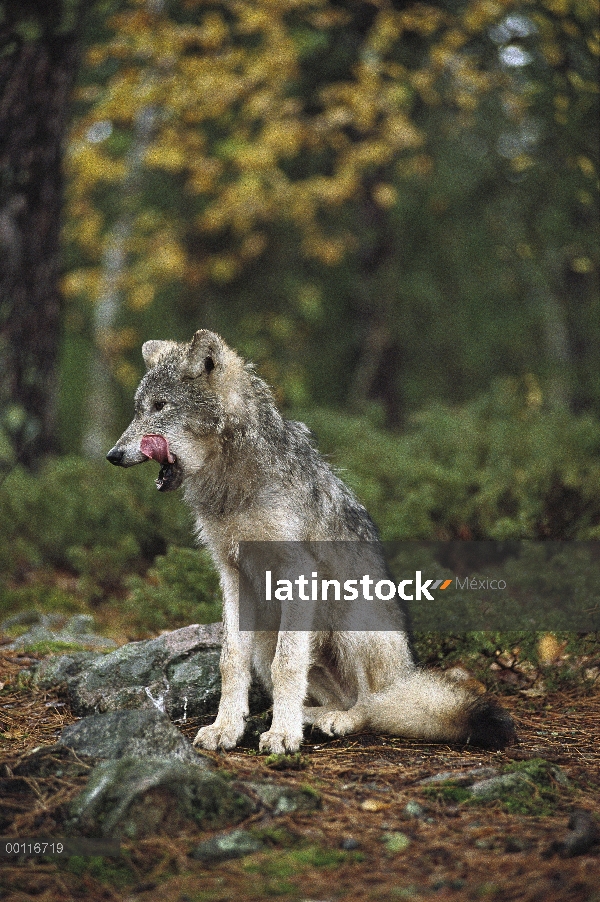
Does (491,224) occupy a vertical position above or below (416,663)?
above

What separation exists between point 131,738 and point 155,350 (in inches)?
86.2

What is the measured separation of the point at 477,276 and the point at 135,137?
26.1 ft

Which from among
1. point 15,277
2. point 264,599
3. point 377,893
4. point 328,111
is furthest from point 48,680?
point 328,111

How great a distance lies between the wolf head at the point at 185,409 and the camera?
16.1 feet

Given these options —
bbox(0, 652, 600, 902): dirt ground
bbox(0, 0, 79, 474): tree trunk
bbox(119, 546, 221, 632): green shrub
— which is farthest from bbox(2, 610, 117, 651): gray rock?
bbox(0, 652, 600, 902): dirt ground

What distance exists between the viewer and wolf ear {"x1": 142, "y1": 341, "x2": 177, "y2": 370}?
523 centimetres

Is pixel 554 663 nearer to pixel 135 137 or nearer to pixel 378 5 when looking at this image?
pixel 378 5

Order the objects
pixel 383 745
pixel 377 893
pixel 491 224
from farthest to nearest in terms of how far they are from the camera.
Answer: pixel 491 224
pixel 383 745
pixel 377 893

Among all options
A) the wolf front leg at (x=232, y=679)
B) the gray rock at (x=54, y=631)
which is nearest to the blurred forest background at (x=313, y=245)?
the gray rock at (x=54, y=631)

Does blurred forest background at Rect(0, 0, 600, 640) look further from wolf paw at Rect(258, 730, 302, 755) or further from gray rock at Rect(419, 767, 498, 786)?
gray rock at Rect(419, 767, 498, 786)

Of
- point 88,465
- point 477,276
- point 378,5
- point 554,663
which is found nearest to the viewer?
point 554,663

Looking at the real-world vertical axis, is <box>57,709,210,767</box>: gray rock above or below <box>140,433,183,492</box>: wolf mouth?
below

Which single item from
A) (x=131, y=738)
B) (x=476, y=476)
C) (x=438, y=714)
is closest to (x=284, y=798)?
(x=131, y=738)

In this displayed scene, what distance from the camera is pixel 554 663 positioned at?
5867 millimetres
